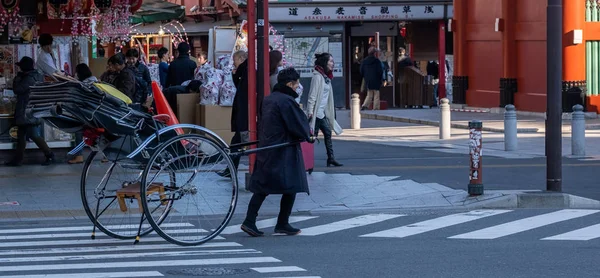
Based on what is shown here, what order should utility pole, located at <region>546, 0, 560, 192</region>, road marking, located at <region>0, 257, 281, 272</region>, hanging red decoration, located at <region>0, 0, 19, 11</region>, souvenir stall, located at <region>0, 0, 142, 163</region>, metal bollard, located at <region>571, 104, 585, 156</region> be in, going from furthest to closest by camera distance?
1. metal bollard, located at <region>571, 104, 585, 156</region>
2. hanging red decoration, located at <region>0, 0, 19, 11</region>
3. souvenir stall, located at <region>0, 0, 142, 163</region>
4. utility pole, located at <region>546, 0, 560, 192</region>
5. road marking, located at <region>0, 257, 281, 272</region>

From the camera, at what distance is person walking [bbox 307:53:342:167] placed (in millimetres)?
16469

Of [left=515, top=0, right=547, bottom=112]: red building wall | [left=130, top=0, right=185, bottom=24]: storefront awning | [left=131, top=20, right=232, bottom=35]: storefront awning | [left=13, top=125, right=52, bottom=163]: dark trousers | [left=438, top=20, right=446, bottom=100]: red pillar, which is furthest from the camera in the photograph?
[left=131, top=20, right=232, bottom=35]: storefront awning

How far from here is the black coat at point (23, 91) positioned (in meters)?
17.3

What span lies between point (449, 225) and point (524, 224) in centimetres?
79

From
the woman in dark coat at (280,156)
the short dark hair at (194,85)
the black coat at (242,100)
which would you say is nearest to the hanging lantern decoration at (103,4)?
the short dark hair at (194,85)

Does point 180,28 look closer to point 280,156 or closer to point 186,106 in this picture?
point 186,106

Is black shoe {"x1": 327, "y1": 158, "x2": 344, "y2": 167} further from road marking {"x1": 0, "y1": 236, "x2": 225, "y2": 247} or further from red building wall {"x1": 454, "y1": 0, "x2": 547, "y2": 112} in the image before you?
red building wall {"x1": 454, "y1": 0, "x2": 547, "y2": 112}

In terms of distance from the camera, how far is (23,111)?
1733 centimetres

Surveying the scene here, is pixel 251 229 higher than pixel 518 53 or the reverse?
the reverse

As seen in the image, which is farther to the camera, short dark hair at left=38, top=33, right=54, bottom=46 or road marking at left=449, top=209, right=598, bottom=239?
short dark hair at left=38, top=33, right=54, bottom=46

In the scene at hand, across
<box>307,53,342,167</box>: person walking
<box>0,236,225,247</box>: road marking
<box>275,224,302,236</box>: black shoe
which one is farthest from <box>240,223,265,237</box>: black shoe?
<box>307,53,342,167</box>: person walking

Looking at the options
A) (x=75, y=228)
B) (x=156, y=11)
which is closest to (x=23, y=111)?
(x=75, y=228)

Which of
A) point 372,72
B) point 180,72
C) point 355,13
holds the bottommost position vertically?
point 180,72

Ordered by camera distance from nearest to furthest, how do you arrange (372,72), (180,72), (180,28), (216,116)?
1. (216,116)
2. (180,72)
3. (372,72)
4. (180,28)
